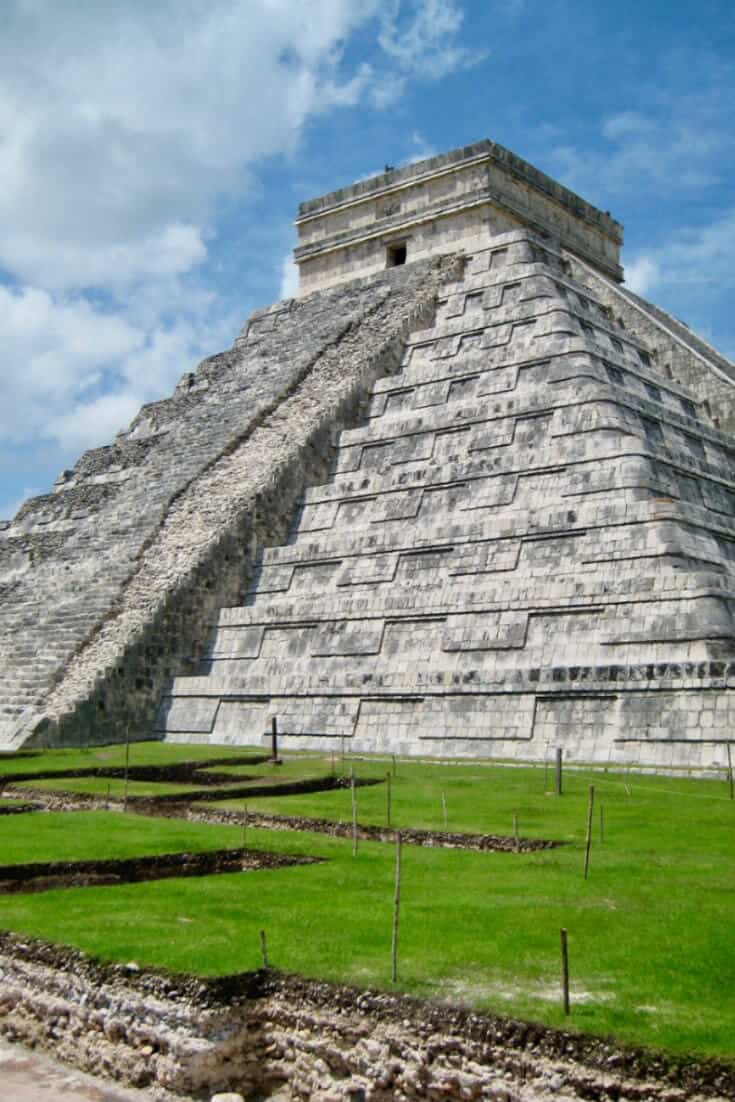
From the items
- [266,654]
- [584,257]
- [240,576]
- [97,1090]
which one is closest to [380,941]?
[97,1090]

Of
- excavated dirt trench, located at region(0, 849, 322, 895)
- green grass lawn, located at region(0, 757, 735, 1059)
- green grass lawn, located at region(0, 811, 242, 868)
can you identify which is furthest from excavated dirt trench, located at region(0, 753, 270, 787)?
excavated dirt trench, located at region(0, 849, 322, 895)

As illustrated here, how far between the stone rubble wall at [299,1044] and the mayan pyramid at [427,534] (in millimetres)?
10641

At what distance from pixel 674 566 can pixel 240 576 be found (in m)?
9.71

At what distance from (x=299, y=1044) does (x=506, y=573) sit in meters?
13.9

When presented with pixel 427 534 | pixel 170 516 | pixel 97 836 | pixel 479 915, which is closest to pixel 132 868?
pixel 97 836

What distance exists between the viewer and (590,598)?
18.7 metres

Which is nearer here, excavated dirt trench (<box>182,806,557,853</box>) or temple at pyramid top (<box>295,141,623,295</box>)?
excavated dirt trench (<box>182,806,557,853</box>)

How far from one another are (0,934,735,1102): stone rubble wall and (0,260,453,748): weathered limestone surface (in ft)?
46.6

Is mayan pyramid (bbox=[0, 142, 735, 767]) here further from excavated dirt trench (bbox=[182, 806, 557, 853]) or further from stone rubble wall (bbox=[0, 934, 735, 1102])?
stone rubble wall (bbox=[0, 934, 735, 1102])

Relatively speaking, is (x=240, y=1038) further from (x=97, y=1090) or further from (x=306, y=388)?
(x=306, y=388)

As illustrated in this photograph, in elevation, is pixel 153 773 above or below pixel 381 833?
above

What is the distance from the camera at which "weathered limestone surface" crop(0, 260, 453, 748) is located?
74.3ft

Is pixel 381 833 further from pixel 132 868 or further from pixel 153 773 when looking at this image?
pixel 153 773

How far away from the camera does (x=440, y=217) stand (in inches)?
1240
